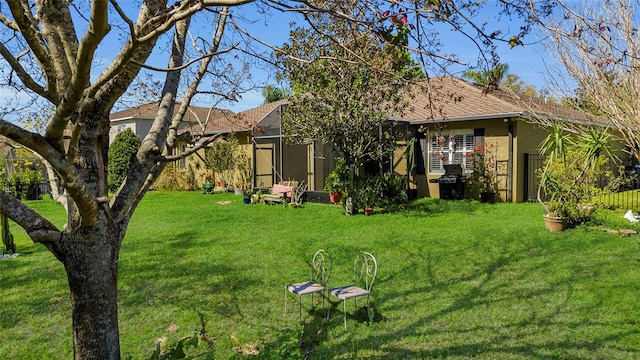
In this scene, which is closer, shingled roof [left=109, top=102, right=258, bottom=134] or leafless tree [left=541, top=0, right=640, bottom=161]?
shingled roof [left=109, top=102, right=258, bottom=134]

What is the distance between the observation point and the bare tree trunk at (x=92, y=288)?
9.97 feet

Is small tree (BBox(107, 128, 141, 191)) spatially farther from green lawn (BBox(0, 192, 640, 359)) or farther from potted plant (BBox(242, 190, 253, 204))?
green lawn (BBox(0, 192, 640, 359))

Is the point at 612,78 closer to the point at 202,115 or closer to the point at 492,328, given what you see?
the point at 492,328

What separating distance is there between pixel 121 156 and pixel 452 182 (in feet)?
48.7

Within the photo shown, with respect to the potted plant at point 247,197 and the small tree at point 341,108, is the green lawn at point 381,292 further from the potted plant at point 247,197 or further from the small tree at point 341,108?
the potted plant at point 247,197

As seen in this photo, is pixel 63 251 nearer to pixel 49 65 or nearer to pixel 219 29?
pixel 49 65

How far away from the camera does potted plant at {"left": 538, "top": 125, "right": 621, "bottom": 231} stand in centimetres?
945

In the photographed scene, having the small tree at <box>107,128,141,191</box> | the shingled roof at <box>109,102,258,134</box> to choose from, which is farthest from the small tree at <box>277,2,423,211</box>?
the small tree at <box>107,128,141,191</box>

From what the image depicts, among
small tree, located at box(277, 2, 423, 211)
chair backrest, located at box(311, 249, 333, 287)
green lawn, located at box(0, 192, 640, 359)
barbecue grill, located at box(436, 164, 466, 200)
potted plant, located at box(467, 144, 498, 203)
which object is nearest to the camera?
green lawn, located at box(0, 192, 640, 359)

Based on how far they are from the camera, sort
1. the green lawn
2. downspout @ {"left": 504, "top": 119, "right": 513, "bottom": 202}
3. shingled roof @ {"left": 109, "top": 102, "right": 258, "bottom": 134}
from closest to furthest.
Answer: the green lawn
shingled roof @ {"left": 109, "top": 102, "right": 258, "bottom": 134}
downspout @ {"left": 504, "top": 119, "right": 513, "bottom": 202}

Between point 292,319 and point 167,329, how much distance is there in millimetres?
1460

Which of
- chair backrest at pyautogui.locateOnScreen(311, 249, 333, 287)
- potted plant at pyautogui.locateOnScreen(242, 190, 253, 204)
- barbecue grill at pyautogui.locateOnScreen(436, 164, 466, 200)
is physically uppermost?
barbecue grill at pyautogui.locateOnScreen(436, 164, 466, 200)

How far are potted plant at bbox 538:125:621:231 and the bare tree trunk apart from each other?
9100 millimetres

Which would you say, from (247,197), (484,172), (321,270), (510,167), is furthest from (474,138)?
(321,270)
